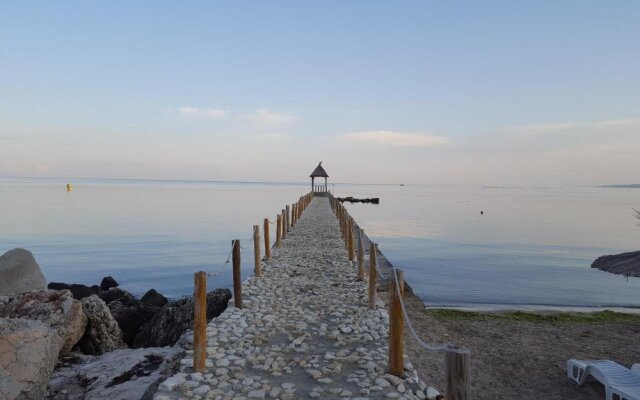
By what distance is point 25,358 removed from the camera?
5879mm

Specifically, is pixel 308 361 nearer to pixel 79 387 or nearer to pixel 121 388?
pixel 121 388

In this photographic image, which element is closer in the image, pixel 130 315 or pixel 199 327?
pixel 199 327

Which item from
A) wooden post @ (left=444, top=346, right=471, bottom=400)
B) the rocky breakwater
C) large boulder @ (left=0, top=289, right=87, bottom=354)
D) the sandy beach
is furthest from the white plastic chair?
large boulder @ (left=0, top=289, right=87, bottom=354)

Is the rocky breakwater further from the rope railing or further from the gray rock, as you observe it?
the rope railing

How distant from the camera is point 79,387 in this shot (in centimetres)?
629

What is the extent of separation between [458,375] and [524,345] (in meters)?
6.51

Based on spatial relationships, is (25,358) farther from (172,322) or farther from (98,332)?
(172,322)

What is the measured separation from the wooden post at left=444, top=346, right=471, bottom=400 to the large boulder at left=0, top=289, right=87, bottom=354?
271 inches

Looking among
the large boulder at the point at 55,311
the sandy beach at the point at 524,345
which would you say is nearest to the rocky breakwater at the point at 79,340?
the large boulder at the point at 55,311

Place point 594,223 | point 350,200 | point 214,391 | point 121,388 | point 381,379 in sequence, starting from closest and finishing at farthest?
point 214,391 < point 381,379 < point 121,388 < point 594,223 < point 350,200

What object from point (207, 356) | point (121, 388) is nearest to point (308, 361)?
point (207, 356)

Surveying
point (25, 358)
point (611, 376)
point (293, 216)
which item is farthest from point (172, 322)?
point (293, 216)

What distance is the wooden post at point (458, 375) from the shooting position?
3.72m

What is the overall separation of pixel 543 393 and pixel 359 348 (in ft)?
10.1
